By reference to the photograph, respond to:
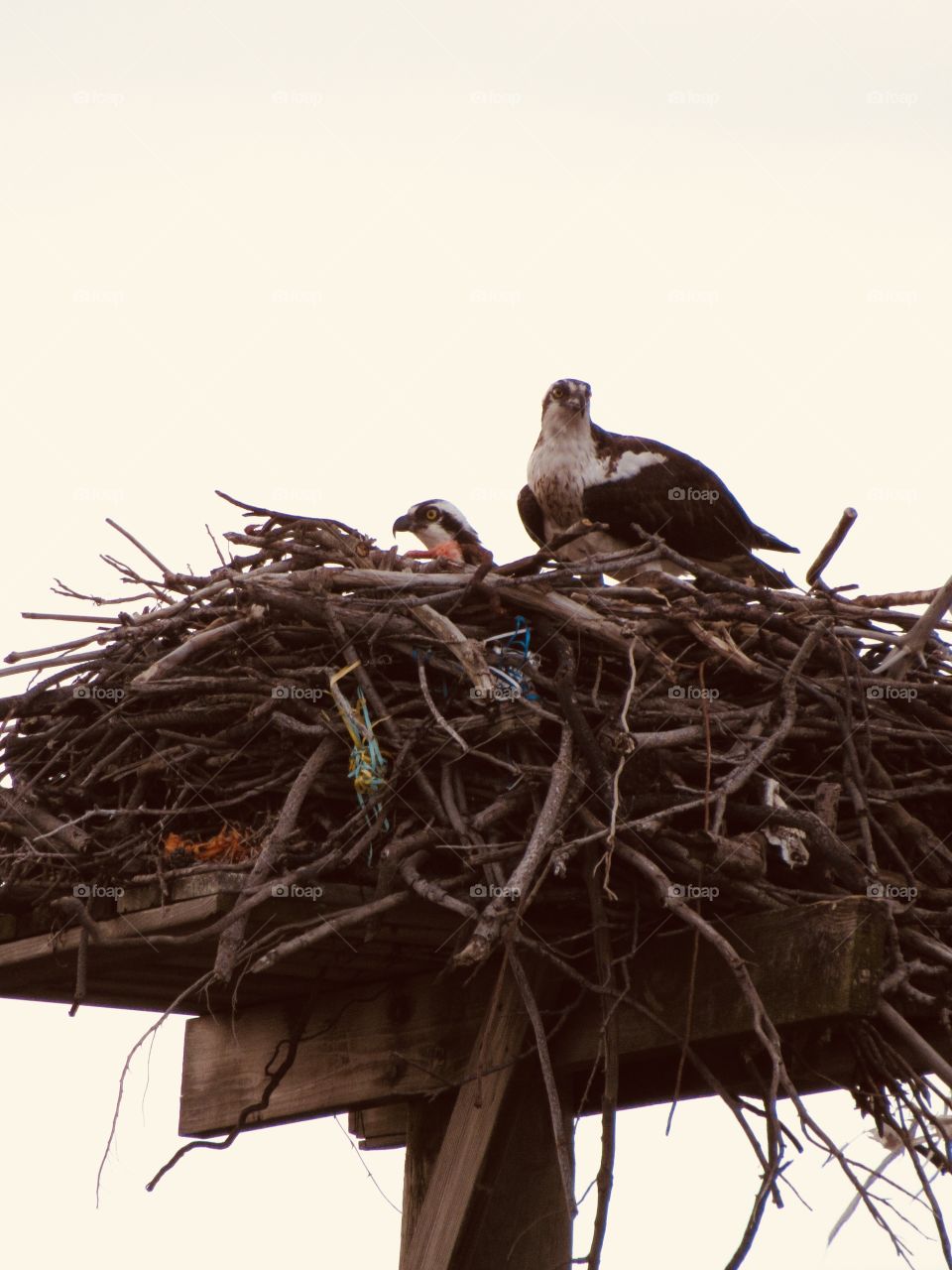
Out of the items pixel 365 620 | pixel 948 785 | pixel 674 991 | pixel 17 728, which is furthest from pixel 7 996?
pixel 948 785

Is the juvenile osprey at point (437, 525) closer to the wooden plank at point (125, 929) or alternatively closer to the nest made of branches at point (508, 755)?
the nest made of branches at point (508, 755)

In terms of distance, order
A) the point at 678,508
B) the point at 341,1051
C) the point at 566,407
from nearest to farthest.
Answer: the point at 341,1051 < the point at 678,508 < the point at 566,407

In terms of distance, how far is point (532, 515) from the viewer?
18.3ft

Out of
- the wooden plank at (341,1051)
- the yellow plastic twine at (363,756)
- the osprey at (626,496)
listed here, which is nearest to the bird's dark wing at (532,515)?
the osprey at (626,496)

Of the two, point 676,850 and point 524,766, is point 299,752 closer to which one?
point 524,766

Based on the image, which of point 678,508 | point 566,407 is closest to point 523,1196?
point 678,508

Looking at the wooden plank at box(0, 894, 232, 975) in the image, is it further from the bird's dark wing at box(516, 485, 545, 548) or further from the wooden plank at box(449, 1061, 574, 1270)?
the bird's dark wing at box(516, 485, 545, 548)

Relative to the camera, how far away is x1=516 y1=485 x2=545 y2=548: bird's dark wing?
555 cm

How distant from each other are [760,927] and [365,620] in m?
1.00

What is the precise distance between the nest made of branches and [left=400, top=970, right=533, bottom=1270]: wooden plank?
19cm

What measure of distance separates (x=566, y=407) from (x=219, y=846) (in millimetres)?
2546

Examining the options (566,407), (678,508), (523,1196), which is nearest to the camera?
(523,1196)

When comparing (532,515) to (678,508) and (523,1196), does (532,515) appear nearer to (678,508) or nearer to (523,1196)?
(678,508)

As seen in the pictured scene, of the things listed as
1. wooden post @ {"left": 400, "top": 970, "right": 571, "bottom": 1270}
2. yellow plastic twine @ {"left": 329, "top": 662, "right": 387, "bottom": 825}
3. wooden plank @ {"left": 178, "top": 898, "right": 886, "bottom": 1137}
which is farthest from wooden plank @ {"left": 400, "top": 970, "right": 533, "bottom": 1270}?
yellow plastic twine @ {"left": 329, "top": 662, "right": 387, "bottom": 825}
